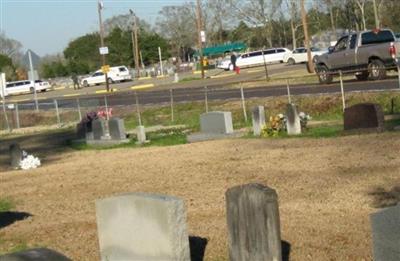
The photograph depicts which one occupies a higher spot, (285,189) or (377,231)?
(377,231)

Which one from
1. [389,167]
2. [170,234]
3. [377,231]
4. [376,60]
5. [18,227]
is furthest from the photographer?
[376,60]

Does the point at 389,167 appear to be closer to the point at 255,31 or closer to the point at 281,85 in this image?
the point at 281,85

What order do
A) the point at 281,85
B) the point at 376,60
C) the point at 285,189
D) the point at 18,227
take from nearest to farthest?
the point at 18,227
the point at 285,189
the point at 376,60
the point at 281,85

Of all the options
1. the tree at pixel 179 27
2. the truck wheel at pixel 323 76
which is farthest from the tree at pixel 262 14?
the truck wheel at pixel 323 76

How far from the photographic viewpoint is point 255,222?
7.46 meters

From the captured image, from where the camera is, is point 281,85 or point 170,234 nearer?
point 170,234

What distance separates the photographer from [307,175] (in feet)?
45.2

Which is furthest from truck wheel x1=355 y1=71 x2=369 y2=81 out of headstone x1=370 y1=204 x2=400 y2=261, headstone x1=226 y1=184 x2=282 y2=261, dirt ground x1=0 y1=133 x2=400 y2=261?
headstone x1=370 y1=204 x2=400 y2=261

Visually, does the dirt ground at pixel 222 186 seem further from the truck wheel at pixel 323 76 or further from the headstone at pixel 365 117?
the truck wheel at pixel 323 76

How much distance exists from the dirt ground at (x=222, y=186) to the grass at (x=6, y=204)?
0.14 metres

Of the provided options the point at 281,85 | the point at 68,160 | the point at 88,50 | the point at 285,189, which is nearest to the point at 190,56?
the point at 88,50

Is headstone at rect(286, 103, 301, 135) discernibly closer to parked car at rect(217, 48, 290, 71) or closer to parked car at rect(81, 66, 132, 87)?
parked car at rect(217, 48, 290, 71)

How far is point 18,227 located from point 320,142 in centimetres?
837

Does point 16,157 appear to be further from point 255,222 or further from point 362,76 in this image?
point 362,76
